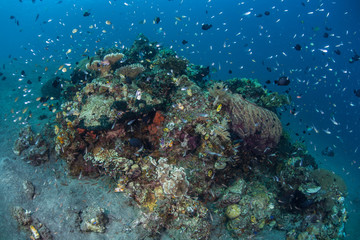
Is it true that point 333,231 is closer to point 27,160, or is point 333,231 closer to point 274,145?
point 274,145

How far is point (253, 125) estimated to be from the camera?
7648 mm

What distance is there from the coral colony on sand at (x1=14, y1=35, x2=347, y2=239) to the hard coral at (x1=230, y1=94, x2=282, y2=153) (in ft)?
0.14

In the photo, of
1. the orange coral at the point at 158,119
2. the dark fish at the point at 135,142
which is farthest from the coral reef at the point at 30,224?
the orange coral at the point at 158,119

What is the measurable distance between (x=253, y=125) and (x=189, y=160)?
3.11m

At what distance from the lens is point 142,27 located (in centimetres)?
9588

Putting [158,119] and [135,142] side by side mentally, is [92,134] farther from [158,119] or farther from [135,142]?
[158,119]

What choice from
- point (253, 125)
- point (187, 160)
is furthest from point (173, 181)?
point (253, 125)

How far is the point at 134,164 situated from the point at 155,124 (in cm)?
166

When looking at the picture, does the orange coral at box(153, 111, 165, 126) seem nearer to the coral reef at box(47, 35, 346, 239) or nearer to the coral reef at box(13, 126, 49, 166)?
the coral reef at box(47, 35, 346, 239)

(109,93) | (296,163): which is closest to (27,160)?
(109,93)

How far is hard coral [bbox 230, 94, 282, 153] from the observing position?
7.56 metres

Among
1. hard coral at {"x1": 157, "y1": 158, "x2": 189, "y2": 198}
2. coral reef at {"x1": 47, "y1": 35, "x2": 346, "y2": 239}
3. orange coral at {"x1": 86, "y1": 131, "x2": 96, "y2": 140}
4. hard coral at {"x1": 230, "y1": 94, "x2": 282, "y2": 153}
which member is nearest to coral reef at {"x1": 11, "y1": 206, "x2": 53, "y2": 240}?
coral reef at {"x1": 47, "y1": 35, "x2": 346, "y2": 239}

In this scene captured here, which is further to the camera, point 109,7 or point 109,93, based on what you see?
point 109,7

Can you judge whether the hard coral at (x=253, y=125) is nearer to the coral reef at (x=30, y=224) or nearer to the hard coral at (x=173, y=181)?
the hard coral at (x=173, y=181)
